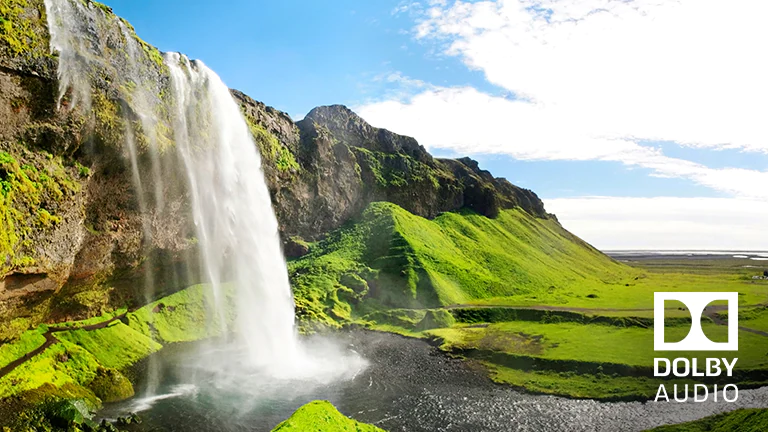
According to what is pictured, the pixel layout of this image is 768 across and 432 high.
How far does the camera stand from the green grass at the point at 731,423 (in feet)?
93.7

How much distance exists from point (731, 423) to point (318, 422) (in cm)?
2785

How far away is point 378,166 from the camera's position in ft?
429

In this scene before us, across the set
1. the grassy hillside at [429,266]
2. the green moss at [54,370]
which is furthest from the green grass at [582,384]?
the green moss at [54,370]

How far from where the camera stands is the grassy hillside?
85.4m

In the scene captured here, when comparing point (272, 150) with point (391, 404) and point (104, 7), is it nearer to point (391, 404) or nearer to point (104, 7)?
point (104, 7)

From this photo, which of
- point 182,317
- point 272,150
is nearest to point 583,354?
point 182,317

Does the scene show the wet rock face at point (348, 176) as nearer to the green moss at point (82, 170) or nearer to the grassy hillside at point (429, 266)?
the grassy hillside at point (429, 266)

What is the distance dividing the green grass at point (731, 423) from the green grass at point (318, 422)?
22.6 metres

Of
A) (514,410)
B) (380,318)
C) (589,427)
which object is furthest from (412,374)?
(380,318)

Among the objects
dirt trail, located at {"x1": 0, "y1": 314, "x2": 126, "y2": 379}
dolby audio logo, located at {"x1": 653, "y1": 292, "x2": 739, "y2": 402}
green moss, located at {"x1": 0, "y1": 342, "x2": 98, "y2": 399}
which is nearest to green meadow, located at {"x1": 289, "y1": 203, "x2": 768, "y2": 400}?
dolby audio logo, located at {"x1": 653, "y1": 292, "x2": 739, "y2": 402}

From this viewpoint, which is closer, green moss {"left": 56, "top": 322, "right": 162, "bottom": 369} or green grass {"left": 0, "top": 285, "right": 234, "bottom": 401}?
green grass {"left": 0, "top": 285, "right": 234, "bottom": 401}

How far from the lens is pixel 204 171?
5997 cm

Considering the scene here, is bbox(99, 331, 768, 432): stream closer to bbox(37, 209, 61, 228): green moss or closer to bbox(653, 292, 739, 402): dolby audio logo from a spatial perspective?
bbox(653, 292, 739, 402): dolby audio logo

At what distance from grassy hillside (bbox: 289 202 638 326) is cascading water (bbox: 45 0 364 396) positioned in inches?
599
